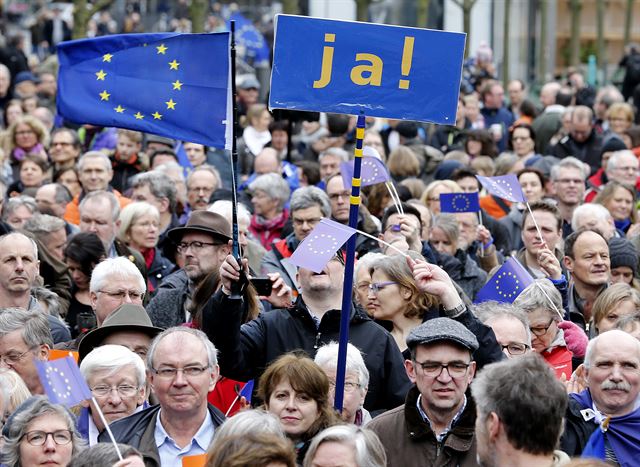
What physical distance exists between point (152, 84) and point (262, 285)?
129 centimetres

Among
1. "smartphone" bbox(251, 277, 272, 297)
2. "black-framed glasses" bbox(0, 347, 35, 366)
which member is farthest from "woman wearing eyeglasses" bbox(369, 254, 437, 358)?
"black-framed glasses" bbox(0, 347, 35, 366)

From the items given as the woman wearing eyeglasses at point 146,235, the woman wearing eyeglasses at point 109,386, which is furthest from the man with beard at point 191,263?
the woman wearing eyeglasses at point 109,386

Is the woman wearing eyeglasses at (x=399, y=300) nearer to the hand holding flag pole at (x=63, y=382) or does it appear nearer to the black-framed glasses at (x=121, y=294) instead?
the black-framed glasses at (x=121, y=294)

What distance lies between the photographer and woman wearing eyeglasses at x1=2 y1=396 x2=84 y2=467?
20.8 ft

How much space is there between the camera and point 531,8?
45094 mm

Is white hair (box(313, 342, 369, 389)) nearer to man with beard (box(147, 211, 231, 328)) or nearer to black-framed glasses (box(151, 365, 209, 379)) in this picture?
black-framed glasses (box(151, 365, 209, 379))

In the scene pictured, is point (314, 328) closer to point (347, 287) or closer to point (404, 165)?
point (347, 287)

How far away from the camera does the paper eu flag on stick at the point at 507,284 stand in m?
9.29

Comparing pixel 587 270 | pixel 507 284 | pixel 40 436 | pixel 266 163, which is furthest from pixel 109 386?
pixel 266 163

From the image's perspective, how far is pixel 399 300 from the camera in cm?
841

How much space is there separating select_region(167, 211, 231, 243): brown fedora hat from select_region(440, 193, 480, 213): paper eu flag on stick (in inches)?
96.8

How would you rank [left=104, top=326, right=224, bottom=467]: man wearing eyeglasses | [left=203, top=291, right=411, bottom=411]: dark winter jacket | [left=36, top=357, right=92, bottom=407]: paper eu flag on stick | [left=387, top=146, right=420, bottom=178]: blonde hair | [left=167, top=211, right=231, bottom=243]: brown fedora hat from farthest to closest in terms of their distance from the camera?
[left=387, top=146, right=420, bottom=178]: blonde hair
[left=167, top=211, right=231, bottom=243]: brown fedora hat
[left=203, top=291, right=411, bottom=411]: dark winter jacket
[left=104, top=326, right=224, bottom=467]: man wearing eyeglasses
[left=36, top=357, right=92, bottom=407]: paper eu flag on stick

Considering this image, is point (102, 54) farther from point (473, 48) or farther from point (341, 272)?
point (473, 48)

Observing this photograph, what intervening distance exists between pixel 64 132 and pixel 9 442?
30.9 feet
